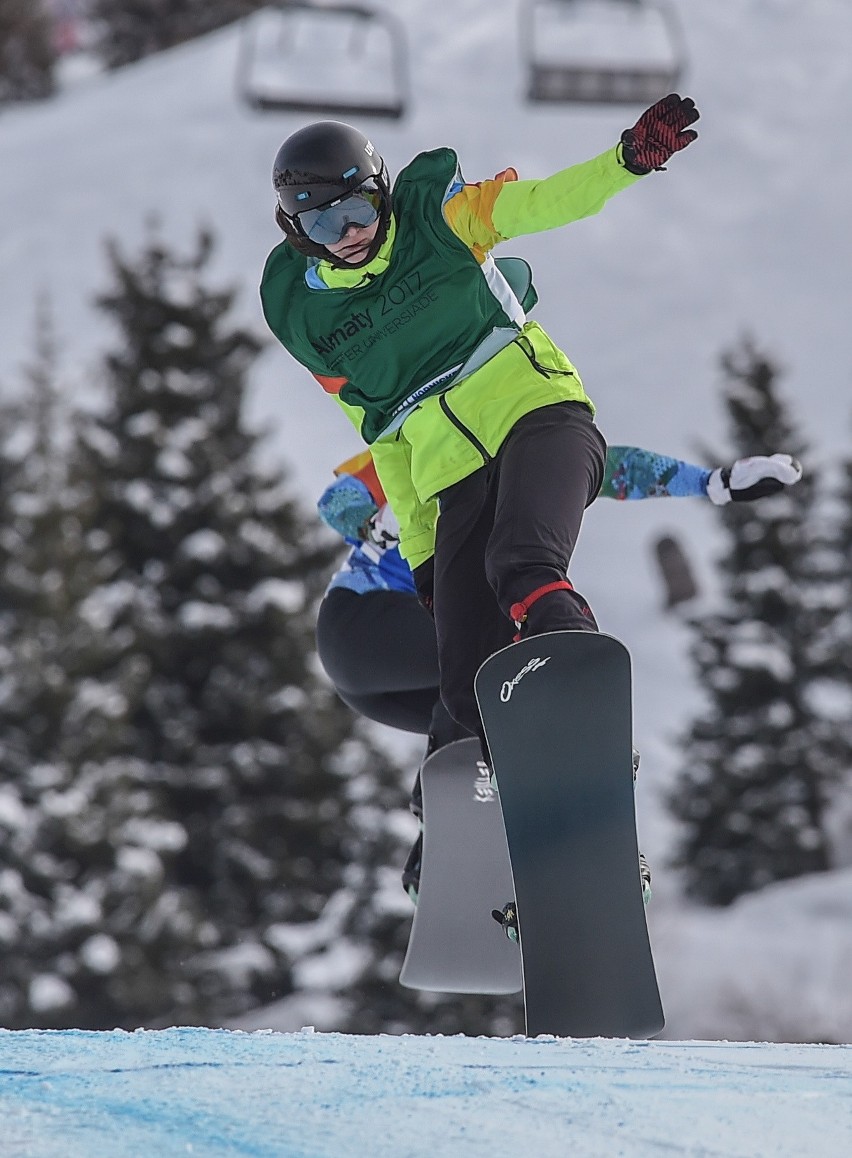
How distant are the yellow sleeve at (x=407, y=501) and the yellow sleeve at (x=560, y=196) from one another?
68 centimetres

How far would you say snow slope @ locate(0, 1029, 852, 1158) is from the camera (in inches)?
74.6

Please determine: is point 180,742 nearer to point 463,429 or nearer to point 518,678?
point 463,429

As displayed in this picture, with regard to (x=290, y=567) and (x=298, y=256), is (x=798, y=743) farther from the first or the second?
(x=298, y=256)

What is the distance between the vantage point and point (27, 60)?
49719mm

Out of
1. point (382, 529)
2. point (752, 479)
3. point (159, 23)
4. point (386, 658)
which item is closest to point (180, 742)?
point (382, 529)

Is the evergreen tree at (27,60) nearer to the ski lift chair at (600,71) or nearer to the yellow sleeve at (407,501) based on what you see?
the ski lift chair at (600,71)

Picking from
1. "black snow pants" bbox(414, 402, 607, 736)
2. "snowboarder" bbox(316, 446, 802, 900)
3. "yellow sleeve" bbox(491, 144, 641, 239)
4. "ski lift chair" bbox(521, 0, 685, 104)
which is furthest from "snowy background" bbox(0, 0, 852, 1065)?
"yellow sleeve" bbox(491, 144, 641, 239)

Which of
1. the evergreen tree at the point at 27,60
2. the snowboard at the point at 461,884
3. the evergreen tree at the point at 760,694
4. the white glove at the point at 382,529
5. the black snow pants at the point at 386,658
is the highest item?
the white glove at the point at 382,529

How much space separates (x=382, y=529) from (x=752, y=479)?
1083 mm

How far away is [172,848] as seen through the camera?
54.9ft

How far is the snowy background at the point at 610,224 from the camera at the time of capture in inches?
1246

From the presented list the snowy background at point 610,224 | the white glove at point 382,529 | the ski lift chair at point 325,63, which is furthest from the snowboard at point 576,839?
the snowy background at point 610,224

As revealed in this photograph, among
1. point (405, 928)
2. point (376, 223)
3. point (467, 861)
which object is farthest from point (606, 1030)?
point (405, 928)

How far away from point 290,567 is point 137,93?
3210 cm
